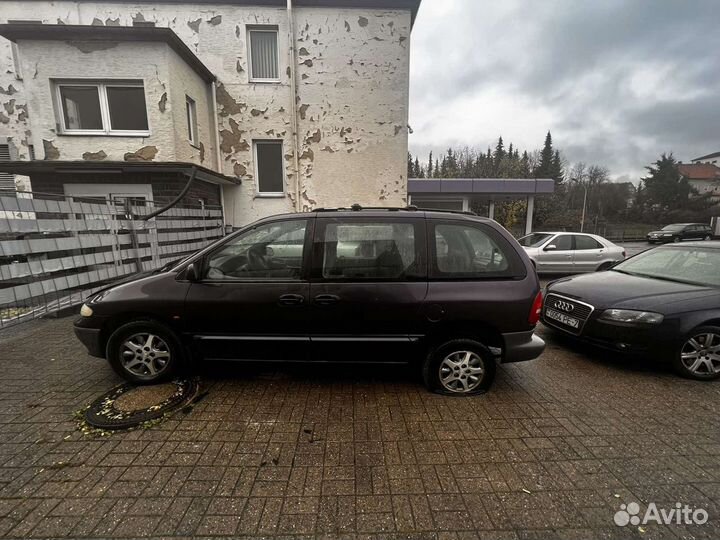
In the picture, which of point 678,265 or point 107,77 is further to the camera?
point 107,77

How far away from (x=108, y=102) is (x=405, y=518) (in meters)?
10.6

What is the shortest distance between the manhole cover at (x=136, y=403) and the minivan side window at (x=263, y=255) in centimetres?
115

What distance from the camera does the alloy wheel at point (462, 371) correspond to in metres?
3.14

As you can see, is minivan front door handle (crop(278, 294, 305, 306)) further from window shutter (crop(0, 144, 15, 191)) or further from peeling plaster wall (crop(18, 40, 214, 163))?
window shutter (crop(0, 144, 15, 191))

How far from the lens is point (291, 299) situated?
3.06 m

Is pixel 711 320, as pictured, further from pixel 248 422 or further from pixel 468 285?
pixel 248 422

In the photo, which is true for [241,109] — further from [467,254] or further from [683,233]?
[683,233]

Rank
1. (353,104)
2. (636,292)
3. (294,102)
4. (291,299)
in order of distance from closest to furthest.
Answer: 1. (291,299)
2. (636,292)
3. (294,102)
4. (353,104)

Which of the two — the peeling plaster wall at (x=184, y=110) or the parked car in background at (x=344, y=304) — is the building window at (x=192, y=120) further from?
the parked car in background at (x=344, y=304)

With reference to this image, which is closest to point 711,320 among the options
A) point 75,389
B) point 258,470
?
point 258,470

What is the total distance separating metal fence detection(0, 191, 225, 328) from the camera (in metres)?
4.40

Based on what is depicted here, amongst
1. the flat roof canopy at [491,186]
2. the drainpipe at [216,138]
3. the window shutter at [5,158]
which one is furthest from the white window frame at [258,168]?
the flat roof canopy at [491,186]

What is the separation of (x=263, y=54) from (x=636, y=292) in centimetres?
1136

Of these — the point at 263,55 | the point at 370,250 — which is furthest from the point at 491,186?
the point at 370,250
